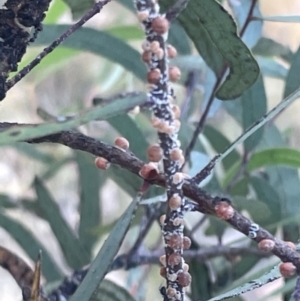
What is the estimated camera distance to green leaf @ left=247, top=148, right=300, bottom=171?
448mm

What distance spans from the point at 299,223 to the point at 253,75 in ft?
0.85

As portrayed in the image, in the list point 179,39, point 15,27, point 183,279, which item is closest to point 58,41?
point 15,27

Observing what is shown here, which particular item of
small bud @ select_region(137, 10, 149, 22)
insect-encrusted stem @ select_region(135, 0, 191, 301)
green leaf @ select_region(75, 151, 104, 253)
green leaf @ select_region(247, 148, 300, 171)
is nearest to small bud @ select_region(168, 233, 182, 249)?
insect-encrusted stem @ select_region(135, 0, 191, 301)

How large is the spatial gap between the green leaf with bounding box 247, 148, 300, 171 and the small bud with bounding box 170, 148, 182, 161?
26cm

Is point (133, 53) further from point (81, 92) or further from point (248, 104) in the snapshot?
point (81, 92)

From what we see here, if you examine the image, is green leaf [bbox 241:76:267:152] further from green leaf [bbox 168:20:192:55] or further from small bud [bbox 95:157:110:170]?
small bud [bbox 95:157:110:170]

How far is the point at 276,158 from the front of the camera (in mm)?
463

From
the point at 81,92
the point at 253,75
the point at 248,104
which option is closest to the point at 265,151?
the point at 248,104

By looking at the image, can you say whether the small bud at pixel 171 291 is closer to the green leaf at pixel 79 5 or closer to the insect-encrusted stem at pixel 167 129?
the insect-encrusted stem at pixel 167 129

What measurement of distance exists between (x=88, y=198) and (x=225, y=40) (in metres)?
0.36

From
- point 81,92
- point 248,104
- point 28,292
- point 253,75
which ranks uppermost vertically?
point 81,92

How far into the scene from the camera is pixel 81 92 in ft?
5.02

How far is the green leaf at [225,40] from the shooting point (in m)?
0.29

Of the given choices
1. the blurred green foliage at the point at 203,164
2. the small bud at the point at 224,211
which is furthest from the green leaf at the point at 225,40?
the small bud at the point at 224,211
